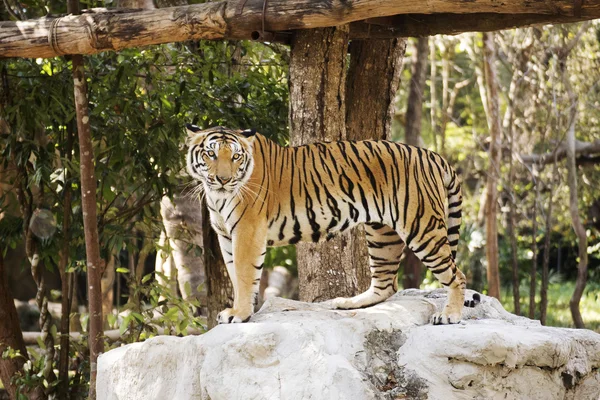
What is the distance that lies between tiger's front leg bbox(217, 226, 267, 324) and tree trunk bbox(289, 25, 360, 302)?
1323mm

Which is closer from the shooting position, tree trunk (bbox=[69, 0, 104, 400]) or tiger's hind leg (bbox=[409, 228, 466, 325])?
tiger's hind leg (bbox=[409, 228, 466, 325])

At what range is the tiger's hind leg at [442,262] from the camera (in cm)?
486

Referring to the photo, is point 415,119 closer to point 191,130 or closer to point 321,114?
point 321,114

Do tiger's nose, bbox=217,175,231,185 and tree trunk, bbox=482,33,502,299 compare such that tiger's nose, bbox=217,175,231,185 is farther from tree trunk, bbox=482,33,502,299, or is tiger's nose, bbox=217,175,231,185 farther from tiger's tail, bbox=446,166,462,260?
tree trunk, bbox=482,33,502,299

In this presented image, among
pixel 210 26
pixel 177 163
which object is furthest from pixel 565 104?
pixel 210 26

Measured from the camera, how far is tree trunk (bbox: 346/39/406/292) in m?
6.74

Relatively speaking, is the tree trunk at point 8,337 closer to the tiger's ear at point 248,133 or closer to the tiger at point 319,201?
the tiger at point 319,201

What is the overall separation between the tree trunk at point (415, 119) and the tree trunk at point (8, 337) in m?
6.69

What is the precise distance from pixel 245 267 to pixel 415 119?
8596 mm

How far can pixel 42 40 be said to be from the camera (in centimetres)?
576

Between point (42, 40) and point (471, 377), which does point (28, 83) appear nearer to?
point (42, 40)

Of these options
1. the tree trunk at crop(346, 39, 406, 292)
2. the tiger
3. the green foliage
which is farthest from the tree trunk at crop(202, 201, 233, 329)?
the tiger

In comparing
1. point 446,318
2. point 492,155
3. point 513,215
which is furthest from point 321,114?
point 513,215

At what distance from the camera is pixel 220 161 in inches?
178
